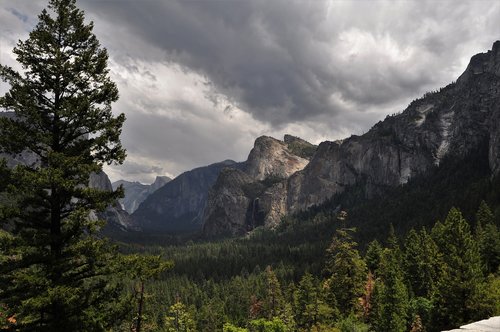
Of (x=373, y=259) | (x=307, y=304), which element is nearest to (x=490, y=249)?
(x=373, y=259)

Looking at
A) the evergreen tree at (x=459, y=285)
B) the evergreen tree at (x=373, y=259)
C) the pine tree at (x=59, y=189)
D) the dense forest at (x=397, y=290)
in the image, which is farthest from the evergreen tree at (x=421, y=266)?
the pine tree at (x=59, y=189)

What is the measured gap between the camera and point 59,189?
13859mm

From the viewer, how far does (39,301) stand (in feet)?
39.6

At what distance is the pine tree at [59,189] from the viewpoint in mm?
13070

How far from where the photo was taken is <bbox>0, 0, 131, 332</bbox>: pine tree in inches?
515

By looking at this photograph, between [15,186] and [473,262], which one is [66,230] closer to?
[15,186]

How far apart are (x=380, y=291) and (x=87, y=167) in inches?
1900

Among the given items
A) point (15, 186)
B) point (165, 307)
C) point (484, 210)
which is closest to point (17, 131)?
point (15, 186)

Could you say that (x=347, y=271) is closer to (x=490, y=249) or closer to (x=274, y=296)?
(x=490, y=249)

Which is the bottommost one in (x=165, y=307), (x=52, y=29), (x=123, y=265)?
(x=165, y=307)

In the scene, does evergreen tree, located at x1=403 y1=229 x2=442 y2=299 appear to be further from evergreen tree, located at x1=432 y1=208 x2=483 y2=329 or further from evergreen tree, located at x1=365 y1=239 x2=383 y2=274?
evergreen tree, located at x1=432 y1=208 x2=483 y2=329

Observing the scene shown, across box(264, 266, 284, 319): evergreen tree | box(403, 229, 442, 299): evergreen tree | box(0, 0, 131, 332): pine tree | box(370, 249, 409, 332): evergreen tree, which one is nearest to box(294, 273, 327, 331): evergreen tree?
box(264, 266, 284, 319): evergreen tree

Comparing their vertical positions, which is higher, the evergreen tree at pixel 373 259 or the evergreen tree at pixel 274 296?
the evergreen tree at pixel 373 259

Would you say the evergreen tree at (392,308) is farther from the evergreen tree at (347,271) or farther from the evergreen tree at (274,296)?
the evergreen tree at (274,296)
